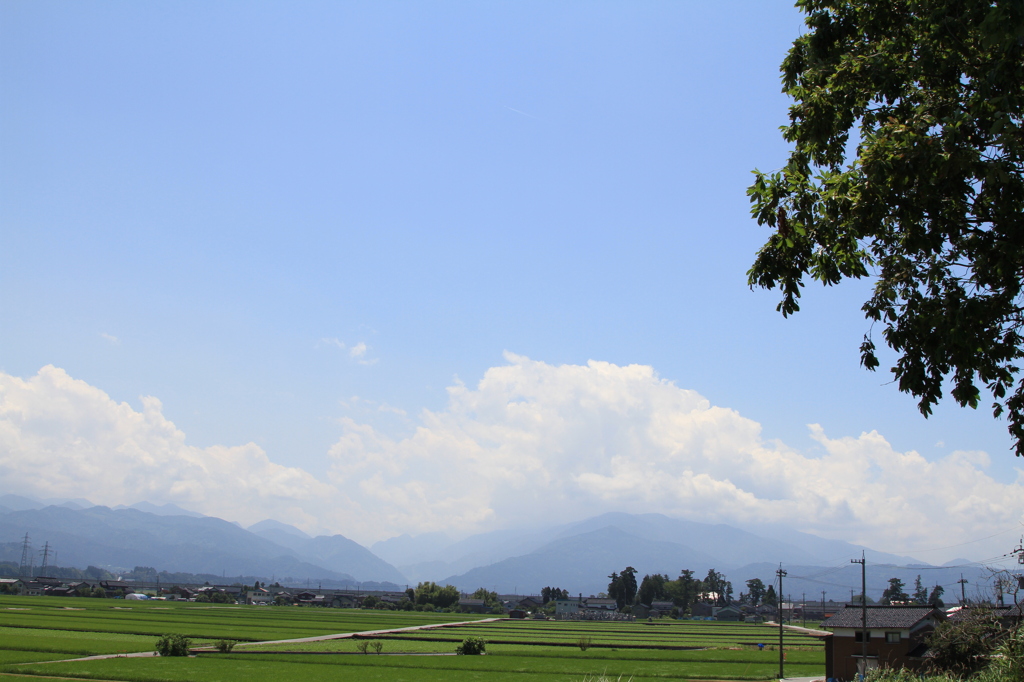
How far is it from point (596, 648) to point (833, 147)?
64.2 meters

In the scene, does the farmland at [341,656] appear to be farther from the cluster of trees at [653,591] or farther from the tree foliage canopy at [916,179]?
the cluster of trees at [653,591]

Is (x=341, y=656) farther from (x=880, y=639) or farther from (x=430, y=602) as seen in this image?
(x=430, y=602)

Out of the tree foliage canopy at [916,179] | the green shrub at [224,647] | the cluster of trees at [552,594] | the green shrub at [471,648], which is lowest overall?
the cluster of trees at [552,594]

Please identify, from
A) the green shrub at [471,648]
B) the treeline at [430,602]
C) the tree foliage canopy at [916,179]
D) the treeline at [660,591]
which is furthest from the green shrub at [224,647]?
the treeline at [660,591]

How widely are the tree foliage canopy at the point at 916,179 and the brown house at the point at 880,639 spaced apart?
121ft

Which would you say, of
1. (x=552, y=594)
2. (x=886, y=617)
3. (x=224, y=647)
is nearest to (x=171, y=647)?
(x=224, y=647)

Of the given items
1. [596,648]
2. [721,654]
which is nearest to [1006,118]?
[721,654]

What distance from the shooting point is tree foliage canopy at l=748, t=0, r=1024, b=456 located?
28.7 ft

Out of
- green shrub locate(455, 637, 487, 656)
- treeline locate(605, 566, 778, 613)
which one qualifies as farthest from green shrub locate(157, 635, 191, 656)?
treeline locate(605, 566, 778, 613)

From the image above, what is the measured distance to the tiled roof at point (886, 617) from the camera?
41656mm

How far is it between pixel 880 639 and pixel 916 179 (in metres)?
41.0

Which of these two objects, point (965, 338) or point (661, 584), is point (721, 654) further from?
point (661, 584)

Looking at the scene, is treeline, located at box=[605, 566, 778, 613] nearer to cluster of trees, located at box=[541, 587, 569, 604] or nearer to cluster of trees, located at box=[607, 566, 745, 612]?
cluster of trees, located at box=[607, 566, 745, 612]

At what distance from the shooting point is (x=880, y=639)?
41312mm
